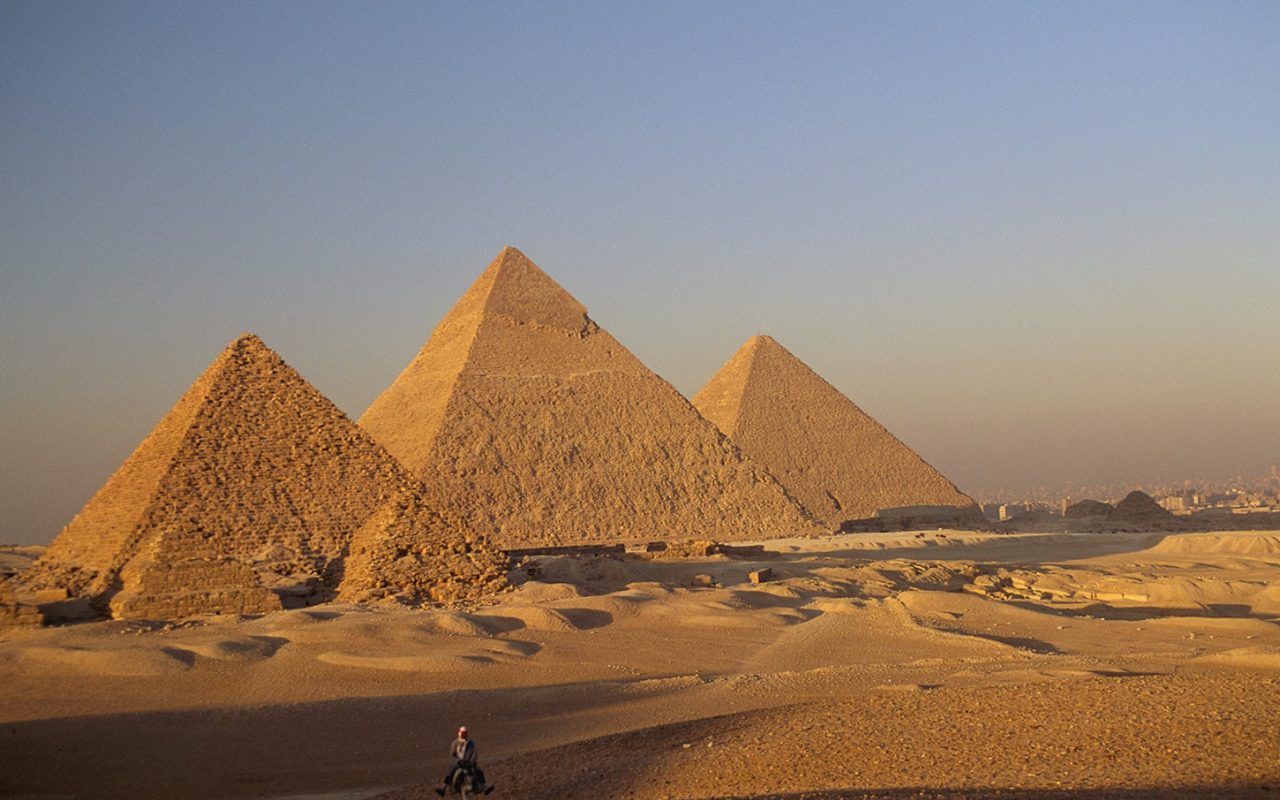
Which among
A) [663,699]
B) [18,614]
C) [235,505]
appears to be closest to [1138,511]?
[235,505]

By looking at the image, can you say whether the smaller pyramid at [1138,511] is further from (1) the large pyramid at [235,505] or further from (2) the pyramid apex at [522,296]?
(1) the large pyramid at [235,505]

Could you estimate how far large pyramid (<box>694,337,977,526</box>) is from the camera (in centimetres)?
5203

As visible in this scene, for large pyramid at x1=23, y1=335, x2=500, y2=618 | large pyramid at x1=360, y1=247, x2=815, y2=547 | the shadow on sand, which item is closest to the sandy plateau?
the shadow on sand

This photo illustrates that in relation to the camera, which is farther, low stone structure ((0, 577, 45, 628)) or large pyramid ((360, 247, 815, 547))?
large pyramid ((360, 247, 815, 547))

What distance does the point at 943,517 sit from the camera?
49.7 m

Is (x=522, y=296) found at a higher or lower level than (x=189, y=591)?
higher

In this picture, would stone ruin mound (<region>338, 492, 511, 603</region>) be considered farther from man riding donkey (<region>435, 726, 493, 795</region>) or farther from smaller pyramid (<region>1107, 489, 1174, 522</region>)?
smaller pyramid (<region>1107, 489, 1174, 522</region>)

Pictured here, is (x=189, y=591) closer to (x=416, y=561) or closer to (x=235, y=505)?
(x=235, y=505)

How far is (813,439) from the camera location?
179 ft

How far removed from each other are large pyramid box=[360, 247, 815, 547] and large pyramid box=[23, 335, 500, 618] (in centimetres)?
1917

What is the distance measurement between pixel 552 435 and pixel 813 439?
1751 cm

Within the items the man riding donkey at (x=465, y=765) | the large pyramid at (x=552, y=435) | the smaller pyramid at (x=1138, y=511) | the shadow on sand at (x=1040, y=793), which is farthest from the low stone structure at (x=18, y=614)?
the smaller pyramid at (x=1138, y=511)

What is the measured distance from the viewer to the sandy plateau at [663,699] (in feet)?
22.6

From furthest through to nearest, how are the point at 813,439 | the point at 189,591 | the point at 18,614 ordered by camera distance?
the point at 813,439 < the point at 189,591 < the point at 18,614
